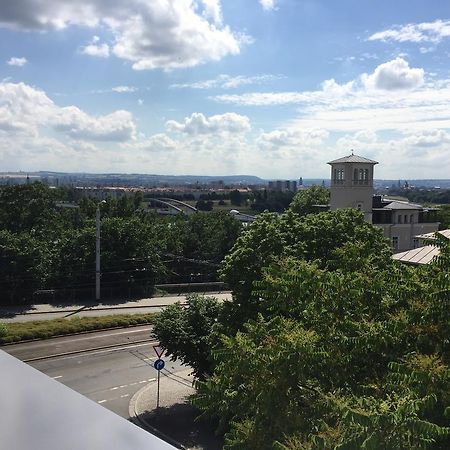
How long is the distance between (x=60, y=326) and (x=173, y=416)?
797cm

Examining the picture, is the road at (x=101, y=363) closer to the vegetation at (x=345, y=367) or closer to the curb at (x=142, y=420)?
the curb at (x=142, y=420)

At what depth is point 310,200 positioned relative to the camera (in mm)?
37594

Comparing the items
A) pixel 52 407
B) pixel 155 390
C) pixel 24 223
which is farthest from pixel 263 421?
pixel 24 223

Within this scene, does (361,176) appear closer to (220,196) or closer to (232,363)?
(232,363)

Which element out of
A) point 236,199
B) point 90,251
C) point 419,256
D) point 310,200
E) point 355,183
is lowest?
point 236,199

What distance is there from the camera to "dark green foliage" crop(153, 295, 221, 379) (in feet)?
41.2

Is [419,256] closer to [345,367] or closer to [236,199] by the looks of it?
[345,367]

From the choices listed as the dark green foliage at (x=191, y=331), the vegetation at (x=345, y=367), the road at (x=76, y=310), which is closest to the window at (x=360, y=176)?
the road at (x=76, y=310)

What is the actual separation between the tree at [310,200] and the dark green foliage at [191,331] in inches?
A: 942

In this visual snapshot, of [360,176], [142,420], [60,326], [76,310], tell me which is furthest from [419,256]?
[360,176]

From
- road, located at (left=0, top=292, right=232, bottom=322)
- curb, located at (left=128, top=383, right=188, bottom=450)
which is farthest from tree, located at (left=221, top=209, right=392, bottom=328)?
road, located at (left=0, top=292, right=232, bottom=322)

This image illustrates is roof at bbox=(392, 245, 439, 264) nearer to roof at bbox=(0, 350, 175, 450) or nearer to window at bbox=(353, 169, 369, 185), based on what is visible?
roof at bbox=(0, 350, 175, 450)

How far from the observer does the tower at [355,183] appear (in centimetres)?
2958

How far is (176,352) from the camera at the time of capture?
12.8 metres
